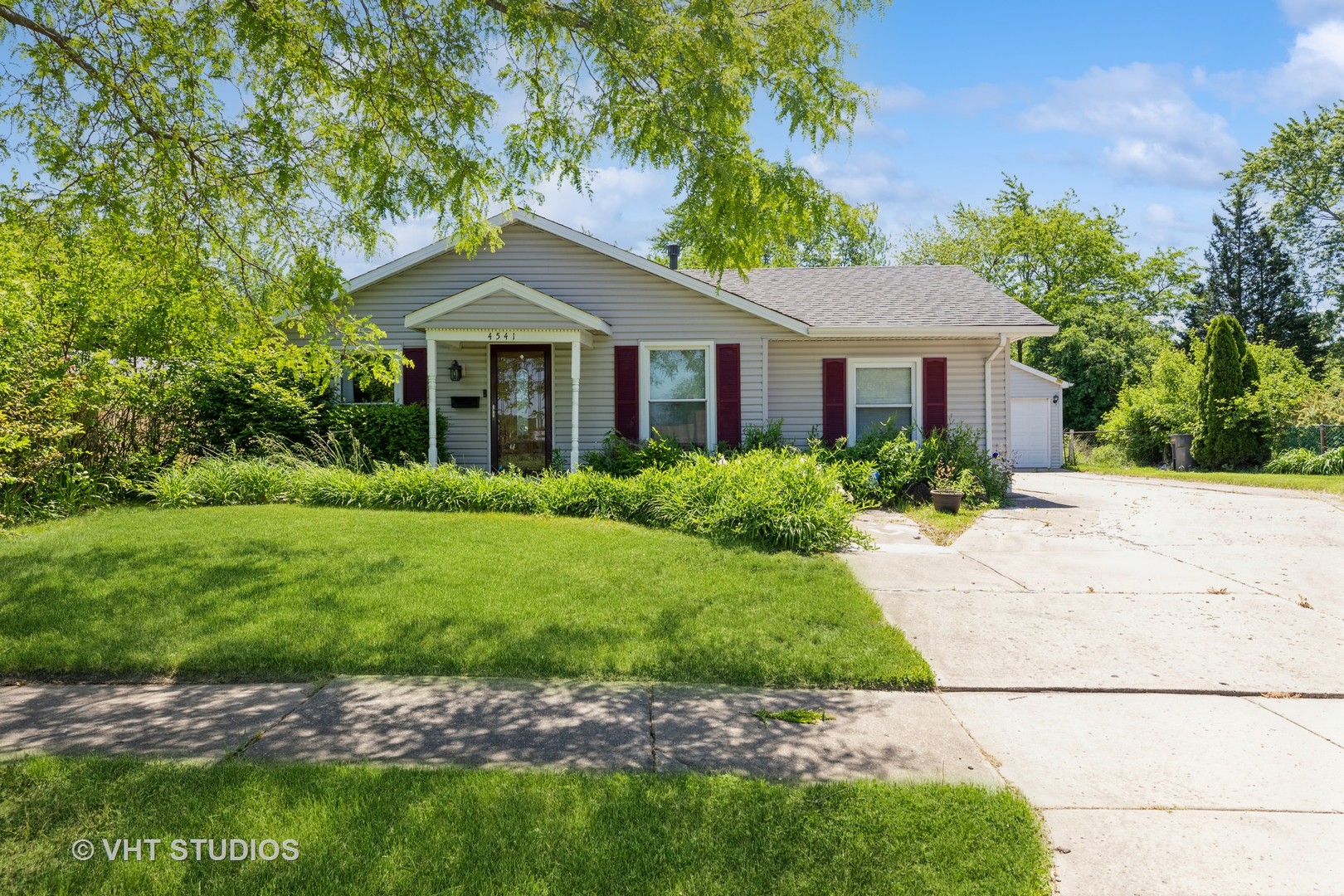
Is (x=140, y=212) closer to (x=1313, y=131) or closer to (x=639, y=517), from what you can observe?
(x=639, y=517)

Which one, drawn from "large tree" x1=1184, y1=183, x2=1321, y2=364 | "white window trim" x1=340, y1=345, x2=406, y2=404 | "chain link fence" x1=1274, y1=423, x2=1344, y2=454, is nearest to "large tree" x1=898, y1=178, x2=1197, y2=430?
"large tree" x1=1184, y1=183, x2=1321, y2=364

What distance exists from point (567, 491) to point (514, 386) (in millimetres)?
4577

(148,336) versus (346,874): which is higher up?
(148,336)

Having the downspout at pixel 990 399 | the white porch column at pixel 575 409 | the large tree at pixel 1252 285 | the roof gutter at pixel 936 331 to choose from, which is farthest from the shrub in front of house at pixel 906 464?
the large tree at pixel 1252 285

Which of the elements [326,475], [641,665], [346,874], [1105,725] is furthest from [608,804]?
[326,475]

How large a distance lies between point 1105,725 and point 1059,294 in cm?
3803

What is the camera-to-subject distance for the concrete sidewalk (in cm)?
314

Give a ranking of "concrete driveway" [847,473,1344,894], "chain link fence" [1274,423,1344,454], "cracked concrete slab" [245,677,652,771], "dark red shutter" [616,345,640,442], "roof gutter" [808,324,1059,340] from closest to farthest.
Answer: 1. "concrete driveway" [847,473,1344,894]
2. "cracked concrete slab" [245,677,652,771]
3. "roof gutter" [808,324,1059,340]
4. "dark red shutter" [616,345,640,442]
5. "chain link fence" [1274,423,1344,454]

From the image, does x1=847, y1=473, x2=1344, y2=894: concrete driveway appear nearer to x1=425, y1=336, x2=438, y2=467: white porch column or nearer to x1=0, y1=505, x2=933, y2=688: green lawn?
x1=0, y1=505, x2=933, y2=688: green lawn

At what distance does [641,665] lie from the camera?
4320mm

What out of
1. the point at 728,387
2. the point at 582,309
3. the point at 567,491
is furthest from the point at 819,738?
the point at 582,309

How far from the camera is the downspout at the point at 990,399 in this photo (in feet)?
43.7

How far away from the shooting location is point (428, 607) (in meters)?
5.32

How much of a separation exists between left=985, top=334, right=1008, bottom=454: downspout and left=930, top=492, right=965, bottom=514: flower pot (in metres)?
3.13
